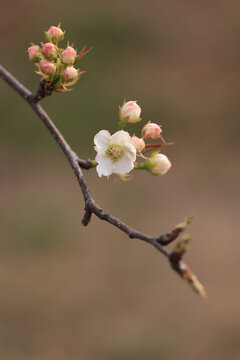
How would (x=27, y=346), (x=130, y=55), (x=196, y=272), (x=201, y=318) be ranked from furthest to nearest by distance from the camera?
(x=130, y=55) → (x=196, y=272) → (x=201, y=318) → (x=27, y=346)

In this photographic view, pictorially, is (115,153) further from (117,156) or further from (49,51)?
(49,51)

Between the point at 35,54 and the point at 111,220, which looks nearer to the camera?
the point at 111,220

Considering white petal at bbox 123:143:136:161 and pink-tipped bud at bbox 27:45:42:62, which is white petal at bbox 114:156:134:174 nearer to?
white petal at bbox 123:143:136:161

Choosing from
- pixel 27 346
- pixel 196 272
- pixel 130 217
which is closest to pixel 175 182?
pixel 130 217

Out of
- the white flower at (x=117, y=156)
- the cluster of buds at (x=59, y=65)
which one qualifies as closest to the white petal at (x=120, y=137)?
the white flower at (x=117, y=156)

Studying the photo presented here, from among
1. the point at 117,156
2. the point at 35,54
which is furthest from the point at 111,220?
the point at 35,54

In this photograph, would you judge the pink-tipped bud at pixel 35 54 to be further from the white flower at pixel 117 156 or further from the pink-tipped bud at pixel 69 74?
the white flower at pixel 117 156

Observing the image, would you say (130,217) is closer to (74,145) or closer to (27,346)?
(74,145)
